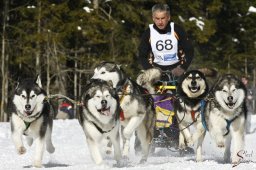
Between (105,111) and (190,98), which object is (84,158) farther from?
(105,111)

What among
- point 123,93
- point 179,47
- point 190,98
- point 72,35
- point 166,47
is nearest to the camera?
point 123,93

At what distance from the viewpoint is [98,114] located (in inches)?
219

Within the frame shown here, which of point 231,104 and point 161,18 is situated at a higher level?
point 161,18

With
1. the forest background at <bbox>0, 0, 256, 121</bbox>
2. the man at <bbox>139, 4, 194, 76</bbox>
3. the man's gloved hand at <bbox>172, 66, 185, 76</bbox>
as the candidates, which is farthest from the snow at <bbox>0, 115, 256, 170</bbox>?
the forest background at <bbox>0, 0, 256, 121</bbox>

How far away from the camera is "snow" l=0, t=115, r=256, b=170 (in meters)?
5.27

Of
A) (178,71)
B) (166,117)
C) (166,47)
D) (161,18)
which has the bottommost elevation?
(166,117)

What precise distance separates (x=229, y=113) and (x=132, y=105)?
38.7 inches

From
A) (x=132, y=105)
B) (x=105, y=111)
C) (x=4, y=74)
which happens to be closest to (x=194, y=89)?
(x=132, y=105)

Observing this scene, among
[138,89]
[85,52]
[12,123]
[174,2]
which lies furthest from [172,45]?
[174,2]

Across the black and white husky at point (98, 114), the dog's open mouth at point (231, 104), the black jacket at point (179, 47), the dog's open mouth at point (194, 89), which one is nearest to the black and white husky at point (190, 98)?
the dog's open mouth at point (194, 89)

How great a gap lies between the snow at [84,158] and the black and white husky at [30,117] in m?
0.25

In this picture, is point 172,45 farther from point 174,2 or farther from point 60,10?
point 174,2

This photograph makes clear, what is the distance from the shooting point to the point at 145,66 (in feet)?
22.6

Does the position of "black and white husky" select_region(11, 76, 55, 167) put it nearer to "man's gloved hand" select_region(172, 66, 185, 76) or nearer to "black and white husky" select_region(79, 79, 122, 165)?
"black and white husky" select_region(79, 79, 122, 165)
